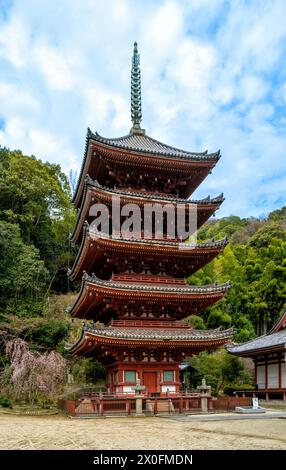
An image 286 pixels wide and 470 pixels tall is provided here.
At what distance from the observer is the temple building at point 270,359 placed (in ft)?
93.1

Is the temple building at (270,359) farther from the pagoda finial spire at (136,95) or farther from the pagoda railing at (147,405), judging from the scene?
the pagoda finial spire at (136,95)

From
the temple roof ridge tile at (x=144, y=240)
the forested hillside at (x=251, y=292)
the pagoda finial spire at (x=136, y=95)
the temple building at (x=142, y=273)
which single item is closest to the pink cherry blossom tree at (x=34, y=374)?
the temple building at (x=142, y=273)

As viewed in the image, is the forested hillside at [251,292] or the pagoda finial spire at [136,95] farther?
the forested hillside at [251,292]

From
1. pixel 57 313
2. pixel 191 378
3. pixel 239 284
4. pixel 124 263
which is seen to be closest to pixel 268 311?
pixel 239 284

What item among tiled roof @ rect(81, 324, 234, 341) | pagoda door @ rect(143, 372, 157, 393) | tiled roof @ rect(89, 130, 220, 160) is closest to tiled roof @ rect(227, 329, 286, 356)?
tiled roof @ rect(81, 324, 234, 341)

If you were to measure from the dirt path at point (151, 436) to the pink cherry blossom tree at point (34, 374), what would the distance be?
14.1 metres

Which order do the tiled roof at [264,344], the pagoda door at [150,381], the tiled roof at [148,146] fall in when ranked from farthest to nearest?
the tiled roof at [264,344], the tiled roof at [148,146], the pagoda door at [150,381]

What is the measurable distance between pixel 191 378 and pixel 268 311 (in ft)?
53.1

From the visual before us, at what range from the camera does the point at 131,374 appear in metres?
22.1

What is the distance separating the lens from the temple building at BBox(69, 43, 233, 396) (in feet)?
71.4

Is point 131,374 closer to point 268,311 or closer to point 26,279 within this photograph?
point 26,279

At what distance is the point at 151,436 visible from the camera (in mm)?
12695

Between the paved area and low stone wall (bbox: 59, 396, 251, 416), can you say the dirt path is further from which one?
low stone wall (bbox: 59, 396, 251, 416)

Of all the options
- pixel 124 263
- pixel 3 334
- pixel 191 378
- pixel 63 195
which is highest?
pixel 63 195
